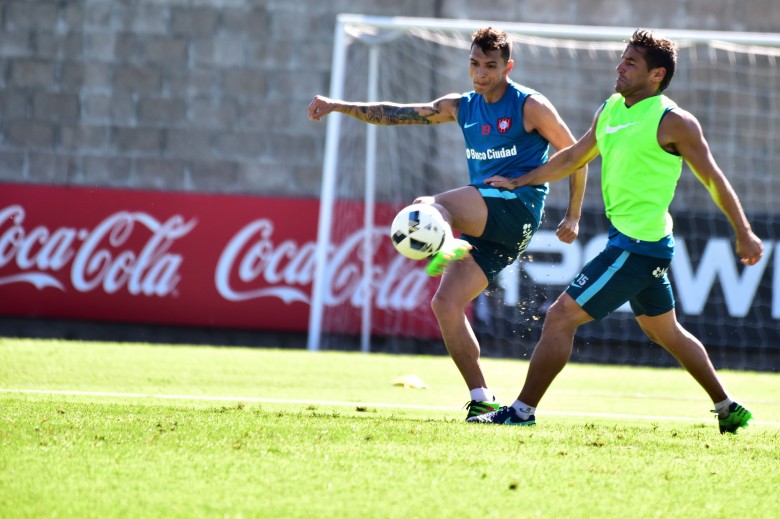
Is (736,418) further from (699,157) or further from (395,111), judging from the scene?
(395,111)

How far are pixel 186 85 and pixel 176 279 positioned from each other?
114 inches

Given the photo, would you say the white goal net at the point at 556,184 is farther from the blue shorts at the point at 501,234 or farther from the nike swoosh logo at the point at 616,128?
the nike swoosh logo at the point at 616,128

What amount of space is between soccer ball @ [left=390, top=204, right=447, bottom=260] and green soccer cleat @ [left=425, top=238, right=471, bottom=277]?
41 mm

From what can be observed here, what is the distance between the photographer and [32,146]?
14.8m

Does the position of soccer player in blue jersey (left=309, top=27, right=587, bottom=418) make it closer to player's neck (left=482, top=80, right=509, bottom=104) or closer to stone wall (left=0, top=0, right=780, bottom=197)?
player's neck (left=482, top=80, right=509, bottom=104)

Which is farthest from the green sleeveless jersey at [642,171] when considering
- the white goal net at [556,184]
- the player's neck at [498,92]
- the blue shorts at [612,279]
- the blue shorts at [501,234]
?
the white goal net at [556,184]

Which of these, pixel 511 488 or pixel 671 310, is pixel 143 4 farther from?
pixel 511 488

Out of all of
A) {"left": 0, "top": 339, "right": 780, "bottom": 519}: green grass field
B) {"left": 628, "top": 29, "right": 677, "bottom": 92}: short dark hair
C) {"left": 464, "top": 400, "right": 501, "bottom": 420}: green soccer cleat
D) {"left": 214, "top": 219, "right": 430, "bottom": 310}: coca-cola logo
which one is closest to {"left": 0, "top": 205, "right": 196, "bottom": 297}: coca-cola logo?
{"left": 214, "top": 219, "right": 430, "bottom": 310}: coca-cola logo

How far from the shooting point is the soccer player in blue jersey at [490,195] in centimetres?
620

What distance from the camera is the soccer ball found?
566 centimetres

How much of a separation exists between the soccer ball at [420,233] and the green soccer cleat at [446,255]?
0.13ft

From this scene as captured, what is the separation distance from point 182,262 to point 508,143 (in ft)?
24.9

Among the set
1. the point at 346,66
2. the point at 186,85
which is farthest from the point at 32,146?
the point at 346,66

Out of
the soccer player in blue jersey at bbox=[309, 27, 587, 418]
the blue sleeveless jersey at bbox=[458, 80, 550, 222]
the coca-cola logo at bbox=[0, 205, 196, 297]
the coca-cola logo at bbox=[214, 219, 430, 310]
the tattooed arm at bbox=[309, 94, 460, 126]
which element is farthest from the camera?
the coca-cola logo at bbox=[0, 205, 196, 297]
